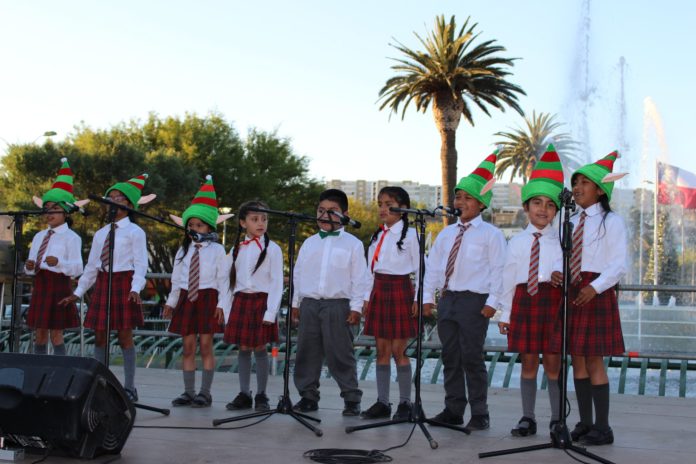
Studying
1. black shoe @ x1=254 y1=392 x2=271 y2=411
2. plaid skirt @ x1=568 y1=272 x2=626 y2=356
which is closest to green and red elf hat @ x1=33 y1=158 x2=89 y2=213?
black shoe @ x1=254 y1=392 x2=271 y2=411

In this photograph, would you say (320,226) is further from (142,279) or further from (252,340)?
(142,279)

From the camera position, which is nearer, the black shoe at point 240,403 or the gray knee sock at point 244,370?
the black shoe at point 240,403

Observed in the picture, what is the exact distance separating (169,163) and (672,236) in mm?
20895

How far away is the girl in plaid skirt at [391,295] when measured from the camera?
6324 millimetres

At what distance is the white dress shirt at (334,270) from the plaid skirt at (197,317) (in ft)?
2.68

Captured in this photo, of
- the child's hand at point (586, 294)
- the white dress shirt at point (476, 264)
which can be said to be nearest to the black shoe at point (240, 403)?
the white dress shirt at point (476, 264)

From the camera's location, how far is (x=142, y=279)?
697 centimetres

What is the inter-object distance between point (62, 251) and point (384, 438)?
3.65 meters

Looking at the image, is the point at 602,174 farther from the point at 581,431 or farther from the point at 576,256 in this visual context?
the point at 581,431

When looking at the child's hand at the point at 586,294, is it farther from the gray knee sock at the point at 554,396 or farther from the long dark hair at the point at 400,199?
the long dark hair at the point at 400,199

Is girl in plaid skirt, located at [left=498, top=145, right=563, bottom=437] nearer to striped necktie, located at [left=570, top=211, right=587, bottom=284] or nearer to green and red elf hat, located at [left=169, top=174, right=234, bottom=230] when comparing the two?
striped necktie, located at [left=570, top=211, right=587, bottom=284]

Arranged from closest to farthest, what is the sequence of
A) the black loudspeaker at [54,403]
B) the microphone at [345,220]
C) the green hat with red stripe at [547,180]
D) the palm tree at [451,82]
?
the black loudspeaker at [54,403] → the green hat with red stripe at [547,180] → the microphone at [345,220] → the palm tree at [451,82]

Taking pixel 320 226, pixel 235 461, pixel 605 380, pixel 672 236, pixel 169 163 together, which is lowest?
pixel 235 461

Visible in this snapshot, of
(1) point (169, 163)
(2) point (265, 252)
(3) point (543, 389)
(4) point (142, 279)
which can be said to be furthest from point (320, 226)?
(1) point (169, 163)
